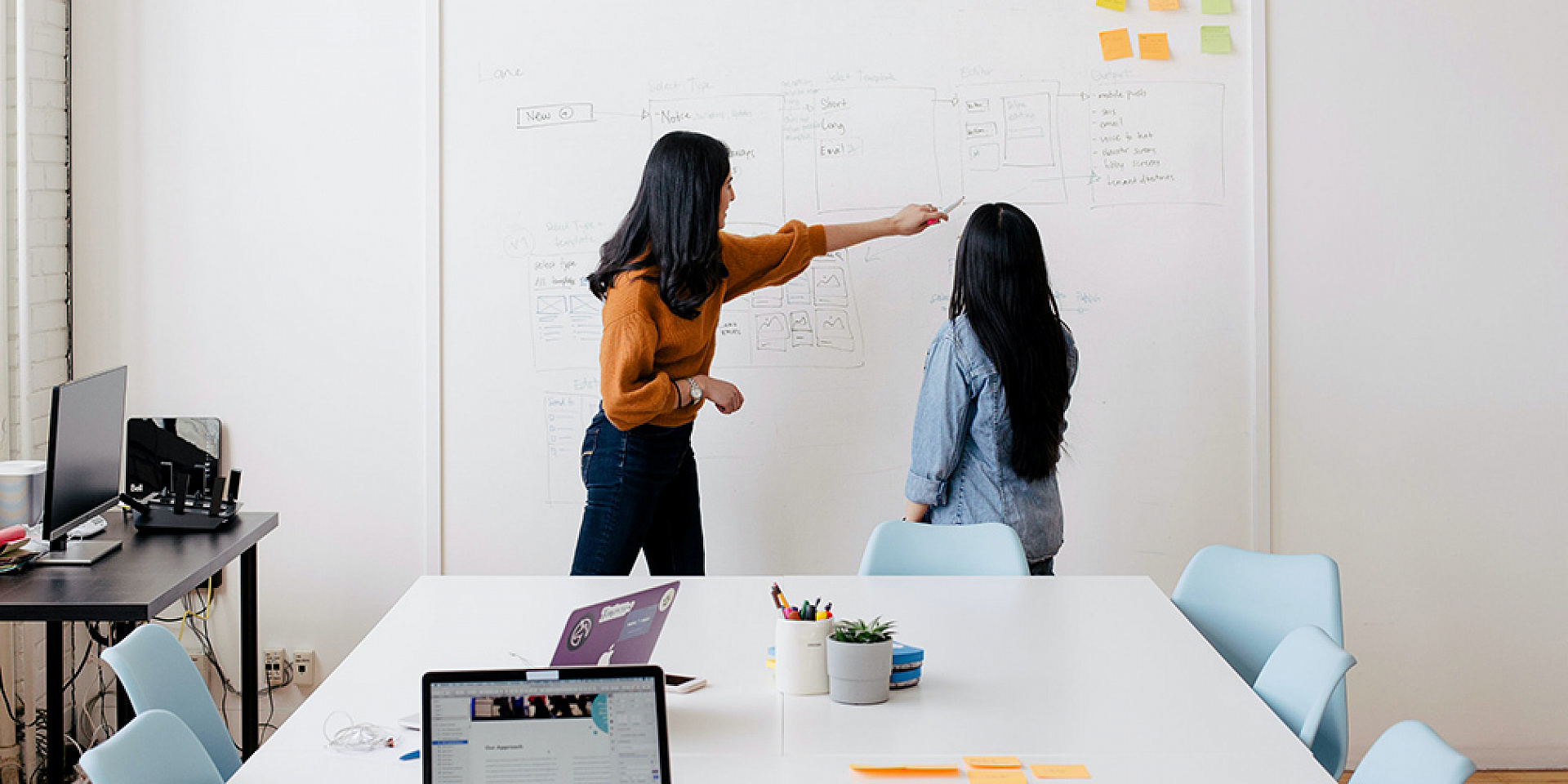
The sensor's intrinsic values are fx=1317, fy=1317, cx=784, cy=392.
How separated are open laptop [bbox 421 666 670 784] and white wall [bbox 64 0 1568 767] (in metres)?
2.39

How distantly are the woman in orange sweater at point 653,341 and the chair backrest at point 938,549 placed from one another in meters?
0.53

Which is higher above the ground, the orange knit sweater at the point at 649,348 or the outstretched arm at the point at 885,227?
the outstretched arm at the point at 885,227

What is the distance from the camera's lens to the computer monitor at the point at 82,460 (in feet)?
9.12

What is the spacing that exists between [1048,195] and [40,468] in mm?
2653

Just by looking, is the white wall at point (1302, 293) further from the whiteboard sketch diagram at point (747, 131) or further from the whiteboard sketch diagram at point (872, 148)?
the whiteboard sketch diagram at point (872, 148)

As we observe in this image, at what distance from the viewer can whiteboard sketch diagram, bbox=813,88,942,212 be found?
3730 millimetres

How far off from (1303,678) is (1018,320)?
3.71 ft

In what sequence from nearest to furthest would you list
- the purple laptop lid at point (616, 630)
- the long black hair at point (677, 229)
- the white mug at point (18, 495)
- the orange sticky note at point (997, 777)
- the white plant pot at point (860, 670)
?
the orange sticky note at point (997, 777) → the purple laptop lid at point (616, 630) → the white plant pot at point (860, 670) → the white mug at point (18, 495) → the long black hair at point (677, 229)

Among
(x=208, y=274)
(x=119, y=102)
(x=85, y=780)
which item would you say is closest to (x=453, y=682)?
(x=85, y=780)

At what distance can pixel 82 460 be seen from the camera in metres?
2.91

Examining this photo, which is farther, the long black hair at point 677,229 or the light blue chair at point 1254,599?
the long black hair at point 677,229

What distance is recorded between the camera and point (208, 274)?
3.80 meters

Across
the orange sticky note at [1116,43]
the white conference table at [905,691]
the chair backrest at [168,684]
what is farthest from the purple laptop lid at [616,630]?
the orange sticky note at [1116,43]

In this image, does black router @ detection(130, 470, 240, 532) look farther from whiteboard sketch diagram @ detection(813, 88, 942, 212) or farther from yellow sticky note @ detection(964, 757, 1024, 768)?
yellow sticky note @ detection(964, 757, 1024, 768)
